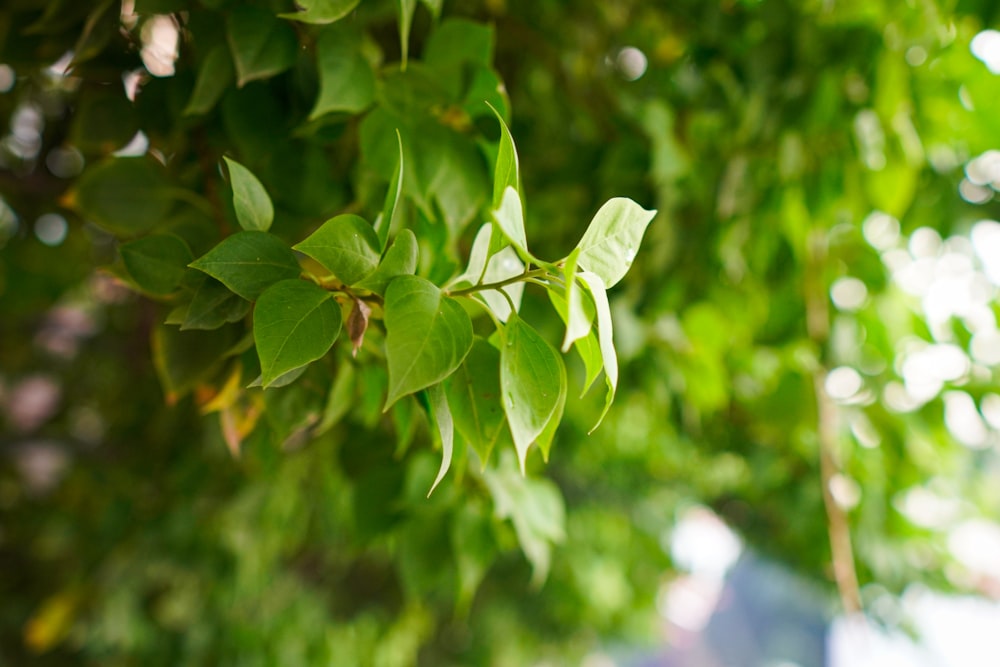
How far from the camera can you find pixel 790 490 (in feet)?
2.93

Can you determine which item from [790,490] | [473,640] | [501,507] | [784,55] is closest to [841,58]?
[784,55]

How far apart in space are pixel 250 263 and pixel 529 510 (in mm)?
268

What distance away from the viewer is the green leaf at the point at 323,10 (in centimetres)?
27

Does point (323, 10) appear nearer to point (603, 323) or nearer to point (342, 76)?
point (342, 76)

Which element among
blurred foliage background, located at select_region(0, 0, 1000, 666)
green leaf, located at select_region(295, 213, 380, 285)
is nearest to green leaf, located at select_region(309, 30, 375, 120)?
blurred foliage background, located at select_region(0, 0, 1000, 666)

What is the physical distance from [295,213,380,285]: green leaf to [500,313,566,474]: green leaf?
47 mm

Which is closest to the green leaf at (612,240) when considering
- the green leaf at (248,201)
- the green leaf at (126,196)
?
the green leaf at (248,201)

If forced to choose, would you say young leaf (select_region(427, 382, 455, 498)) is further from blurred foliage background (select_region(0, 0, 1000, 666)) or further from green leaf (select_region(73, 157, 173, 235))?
green leaf (select_region(73, 157, 173, 235))

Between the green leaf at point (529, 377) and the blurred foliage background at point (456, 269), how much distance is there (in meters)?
0.08

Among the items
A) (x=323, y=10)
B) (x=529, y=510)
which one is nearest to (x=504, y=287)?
(x=323, y=10)

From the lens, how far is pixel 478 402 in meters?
0.23

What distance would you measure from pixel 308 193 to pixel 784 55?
365 millimetres

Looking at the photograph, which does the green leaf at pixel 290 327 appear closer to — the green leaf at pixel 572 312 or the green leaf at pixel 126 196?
the green leaf at pixel 572 312

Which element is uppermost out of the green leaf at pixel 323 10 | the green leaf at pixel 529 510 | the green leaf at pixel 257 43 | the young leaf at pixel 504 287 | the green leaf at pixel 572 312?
the green leaf at pixel 323 10
